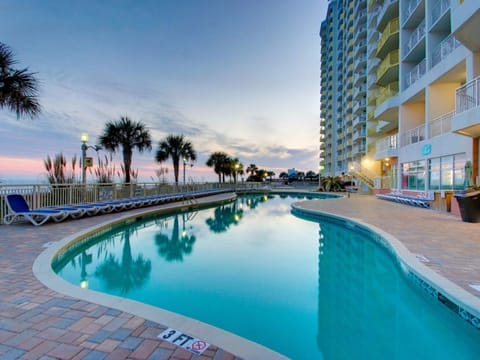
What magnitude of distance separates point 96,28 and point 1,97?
7.64 meters

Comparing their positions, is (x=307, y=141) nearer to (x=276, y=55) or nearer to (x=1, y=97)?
(x=276, y=55)

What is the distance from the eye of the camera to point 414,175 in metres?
14.9

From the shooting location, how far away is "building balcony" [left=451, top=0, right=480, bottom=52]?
7106 mm

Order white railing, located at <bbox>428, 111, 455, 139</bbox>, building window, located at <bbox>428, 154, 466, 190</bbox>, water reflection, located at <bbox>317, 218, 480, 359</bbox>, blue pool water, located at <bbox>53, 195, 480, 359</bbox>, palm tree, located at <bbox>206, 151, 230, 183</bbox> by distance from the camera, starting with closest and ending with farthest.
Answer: water reflection, located at <bbox>317, 218, 480, 359</bbox> < blue pool water, located at <bbox>53, 195, 480, 359</bbox> < building window, located at <bbox>428, 154, 466, 190</bbox> < white railing, located at <bbox>428, 111, 455, 139</bbox> < palm tree, located at <bbox>206, 151, 230, 183</bbox>

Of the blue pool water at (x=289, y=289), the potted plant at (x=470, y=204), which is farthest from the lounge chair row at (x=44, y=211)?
the potted plant at (x=470, y=204)

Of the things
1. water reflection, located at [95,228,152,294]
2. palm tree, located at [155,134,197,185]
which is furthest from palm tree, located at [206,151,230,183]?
water reflection, located at [95,228,152,294]

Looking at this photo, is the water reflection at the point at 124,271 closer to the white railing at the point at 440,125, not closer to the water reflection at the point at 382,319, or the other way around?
the water reflection at the point at 382,319

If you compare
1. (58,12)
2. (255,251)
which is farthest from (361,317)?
(58,12)

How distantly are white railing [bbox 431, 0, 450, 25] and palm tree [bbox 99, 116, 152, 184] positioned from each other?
1717 centimetres

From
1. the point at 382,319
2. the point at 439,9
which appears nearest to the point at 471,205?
the point at 382,319

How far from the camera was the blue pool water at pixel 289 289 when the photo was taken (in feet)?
9.89

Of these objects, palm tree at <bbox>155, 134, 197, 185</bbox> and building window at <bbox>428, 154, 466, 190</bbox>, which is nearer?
building window at <bbox>428, 154, 466, 190</bbox>

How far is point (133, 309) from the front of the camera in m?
2.75

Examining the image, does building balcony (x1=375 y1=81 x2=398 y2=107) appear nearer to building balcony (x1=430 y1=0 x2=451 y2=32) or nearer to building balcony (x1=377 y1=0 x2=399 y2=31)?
building balcony (x1=377 y1=0 x2=399 y2=31)
